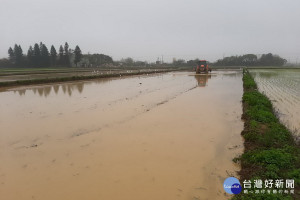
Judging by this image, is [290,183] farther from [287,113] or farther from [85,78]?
[85,78]

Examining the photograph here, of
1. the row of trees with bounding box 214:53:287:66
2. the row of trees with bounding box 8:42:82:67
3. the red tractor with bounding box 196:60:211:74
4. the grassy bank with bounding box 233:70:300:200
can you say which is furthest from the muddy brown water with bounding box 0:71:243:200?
the row of trees with bounding box 214:53:287:66

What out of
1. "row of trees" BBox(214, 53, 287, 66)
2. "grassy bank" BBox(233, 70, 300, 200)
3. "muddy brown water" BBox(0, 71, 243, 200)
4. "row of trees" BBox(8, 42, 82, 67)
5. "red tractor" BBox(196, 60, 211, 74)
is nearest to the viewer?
"grassy bank" BBox(233, 70, 300, 200)

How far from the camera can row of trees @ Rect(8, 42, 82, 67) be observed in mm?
57844

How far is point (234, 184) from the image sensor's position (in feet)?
12.0

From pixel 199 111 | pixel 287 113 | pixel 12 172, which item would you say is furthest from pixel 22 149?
pixel 287 113

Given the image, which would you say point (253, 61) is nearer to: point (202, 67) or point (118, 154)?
point (202, 67)

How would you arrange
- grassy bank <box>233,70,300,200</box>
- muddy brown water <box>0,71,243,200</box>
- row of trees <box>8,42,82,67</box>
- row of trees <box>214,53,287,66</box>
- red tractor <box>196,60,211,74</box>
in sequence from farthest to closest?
row of trees <box>214,53,287,66</box>, row of trees <box>8,42,82,67</box>, red tractor <box>196,60,211,74</box>, muddy brown water <box>0,71,243,200</box>, grassy bank <box>233,70,300,200</box>

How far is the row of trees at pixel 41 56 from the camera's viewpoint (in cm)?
5784

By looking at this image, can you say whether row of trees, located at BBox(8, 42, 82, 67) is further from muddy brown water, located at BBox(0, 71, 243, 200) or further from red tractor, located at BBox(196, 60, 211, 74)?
muddy brown water, located at BBox(0, 71, 243, 200)

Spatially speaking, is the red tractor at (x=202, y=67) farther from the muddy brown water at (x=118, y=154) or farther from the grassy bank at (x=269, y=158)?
the grassy bank at (x=269, y=158)

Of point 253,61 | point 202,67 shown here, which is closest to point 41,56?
point 202,67

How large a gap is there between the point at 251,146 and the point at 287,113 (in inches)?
180

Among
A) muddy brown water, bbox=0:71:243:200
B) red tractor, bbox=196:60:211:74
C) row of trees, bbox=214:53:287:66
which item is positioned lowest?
muddy brown water, bbox=0:71:243:200

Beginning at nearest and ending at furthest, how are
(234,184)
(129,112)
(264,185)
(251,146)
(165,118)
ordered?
1. (264,185)
2. (234,184)
3. (251,146)
4. (165,118)
5. (129,112)
